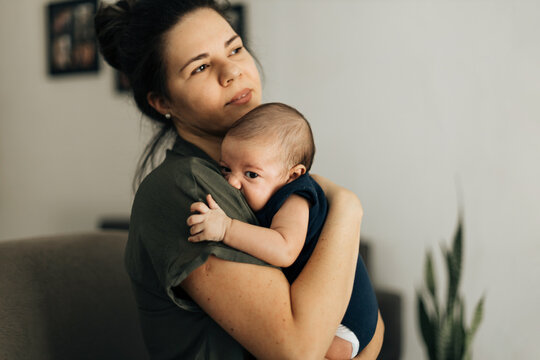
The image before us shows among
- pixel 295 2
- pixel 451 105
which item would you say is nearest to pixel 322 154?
pixel 451 105

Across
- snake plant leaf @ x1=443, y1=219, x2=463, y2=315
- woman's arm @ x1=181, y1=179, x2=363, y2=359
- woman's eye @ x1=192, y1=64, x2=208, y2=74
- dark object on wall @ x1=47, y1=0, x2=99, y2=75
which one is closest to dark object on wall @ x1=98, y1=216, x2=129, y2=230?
dark object on wall @ x1=47, y1=0, x2=99, y2=75

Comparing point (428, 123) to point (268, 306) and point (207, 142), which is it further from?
point (268, 306)

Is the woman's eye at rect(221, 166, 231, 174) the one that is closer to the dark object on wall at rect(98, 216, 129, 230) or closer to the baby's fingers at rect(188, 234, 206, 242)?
the baby's fingers at rect(188, 234, 206, 242)

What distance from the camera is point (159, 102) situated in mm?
1280

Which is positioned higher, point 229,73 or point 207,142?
point 229,73

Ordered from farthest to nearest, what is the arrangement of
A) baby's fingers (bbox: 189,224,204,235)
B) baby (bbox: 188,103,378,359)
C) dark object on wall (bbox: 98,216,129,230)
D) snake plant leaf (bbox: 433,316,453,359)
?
dark object on wall (bbox: 98,216,129,230)
snake plant leaf (bbox: 433,316,453,359)
baby (bbox: 188,103,378,359)
baby's fingers (bbox: 189,224,204,235)

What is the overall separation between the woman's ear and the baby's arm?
50cm

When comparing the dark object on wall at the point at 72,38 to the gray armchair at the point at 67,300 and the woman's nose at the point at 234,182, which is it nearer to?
the gray armchair at the point at 67,300

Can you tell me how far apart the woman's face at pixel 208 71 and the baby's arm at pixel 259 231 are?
0.35 metres

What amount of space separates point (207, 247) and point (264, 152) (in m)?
0.31

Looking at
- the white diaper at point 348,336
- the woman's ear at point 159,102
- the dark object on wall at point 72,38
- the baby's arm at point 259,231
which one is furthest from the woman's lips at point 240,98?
the dark object on wall at point 72,38

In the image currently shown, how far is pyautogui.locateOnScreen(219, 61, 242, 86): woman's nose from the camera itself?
1113 mm

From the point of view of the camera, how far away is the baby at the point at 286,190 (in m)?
0.93

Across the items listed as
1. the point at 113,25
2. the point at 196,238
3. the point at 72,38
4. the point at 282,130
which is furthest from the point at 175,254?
the point at 72,38
